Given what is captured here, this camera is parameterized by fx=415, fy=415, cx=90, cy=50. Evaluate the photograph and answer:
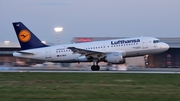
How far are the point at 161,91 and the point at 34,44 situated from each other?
27.5 m

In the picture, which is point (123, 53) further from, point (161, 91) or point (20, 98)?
point (20, 98)

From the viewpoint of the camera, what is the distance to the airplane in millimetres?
42188

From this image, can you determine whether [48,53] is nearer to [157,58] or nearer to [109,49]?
[109,49]

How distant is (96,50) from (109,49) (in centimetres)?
143

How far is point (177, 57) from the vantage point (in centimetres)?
6844

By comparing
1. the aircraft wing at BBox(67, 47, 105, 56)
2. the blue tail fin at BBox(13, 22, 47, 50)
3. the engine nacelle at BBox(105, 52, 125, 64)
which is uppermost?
the blue tail fin at BBox(13, 22, 47, 50)

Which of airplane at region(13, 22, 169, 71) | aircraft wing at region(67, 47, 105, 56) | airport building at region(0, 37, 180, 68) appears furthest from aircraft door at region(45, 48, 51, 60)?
airport building at region(0, 37, 180, 68)

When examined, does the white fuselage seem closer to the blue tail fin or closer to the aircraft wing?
the aircraft wing

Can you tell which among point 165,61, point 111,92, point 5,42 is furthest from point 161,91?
point 5,42

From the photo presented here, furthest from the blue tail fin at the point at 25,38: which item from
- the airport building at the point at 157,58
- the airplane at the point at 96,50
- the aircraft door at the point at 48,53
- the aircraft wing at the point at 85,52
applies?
the airport building at the point at 157,58

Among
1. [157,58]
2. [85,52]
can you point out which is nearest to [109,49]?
[85,52]

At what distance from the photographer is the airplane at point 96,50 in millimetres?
42188

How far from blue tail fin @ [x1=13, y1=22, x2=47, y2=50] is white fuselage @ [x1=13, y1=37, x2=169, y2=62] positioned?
0.70m

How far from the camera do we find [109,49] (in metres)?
42.9
